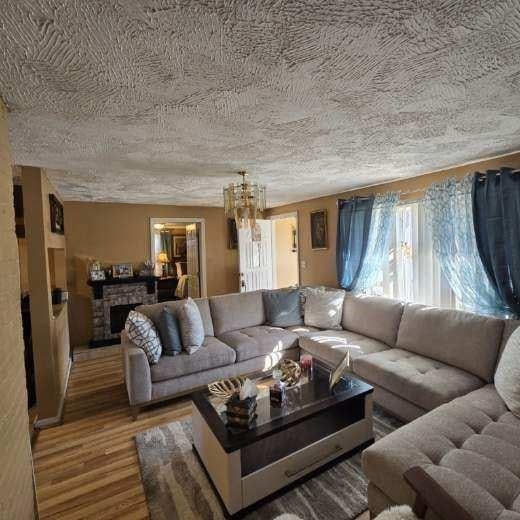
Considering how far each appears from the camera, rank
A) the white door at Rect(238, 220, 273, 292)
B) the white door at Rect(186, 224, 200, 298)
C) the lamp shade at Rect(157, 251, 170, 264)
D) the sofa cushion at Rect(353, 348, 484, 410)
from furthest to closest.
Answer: the lamp shade at Rect(157, 251, 170, 264)
the white door at Rect(186, 224, 200, 298)
the white door at Rect(238, 220, 273, 292)
the sofa cushion at Rect(353, 348, 484, 410)

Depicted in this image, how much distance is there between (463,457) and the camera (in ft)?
4.66

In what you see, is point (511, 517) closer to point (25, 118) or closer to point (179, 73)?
point (179, 73)

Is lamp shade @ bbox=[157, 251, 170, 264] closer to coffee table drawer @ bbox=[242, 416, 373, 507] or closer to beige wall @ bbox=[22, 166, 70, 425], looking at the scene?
beige wall @ bbox=[22, 166, 70, 425]

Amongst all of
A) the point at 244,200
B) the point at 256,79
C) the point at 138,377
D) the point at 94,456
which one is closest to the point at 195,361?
the point at 138,377

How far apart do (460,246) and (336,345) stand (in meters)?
1.53

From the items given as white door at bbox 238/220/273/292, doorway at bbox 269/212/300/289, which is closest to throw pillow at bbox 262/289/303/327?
white door at bbox 238/220/273/292

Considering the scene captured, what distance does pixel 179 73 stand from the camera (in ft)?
3.92

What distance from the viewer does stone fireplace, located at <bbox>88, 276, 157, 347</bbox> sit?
4.46 meters

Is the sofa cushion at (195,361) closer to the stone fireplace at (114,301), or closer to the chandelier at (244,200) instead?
the chandelier at (244,200)

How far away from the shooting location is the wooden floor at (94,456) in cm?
173

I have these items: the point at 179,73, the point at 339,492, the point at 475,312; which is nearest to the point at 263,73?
the point at 179,73

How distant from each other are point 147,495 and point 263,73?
2.35m

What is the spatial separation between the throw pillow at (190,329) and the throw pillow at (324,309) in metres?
1.41

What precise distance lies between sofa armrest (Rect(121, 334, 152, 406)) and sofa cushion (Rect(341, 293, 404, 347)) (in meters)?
2.28
